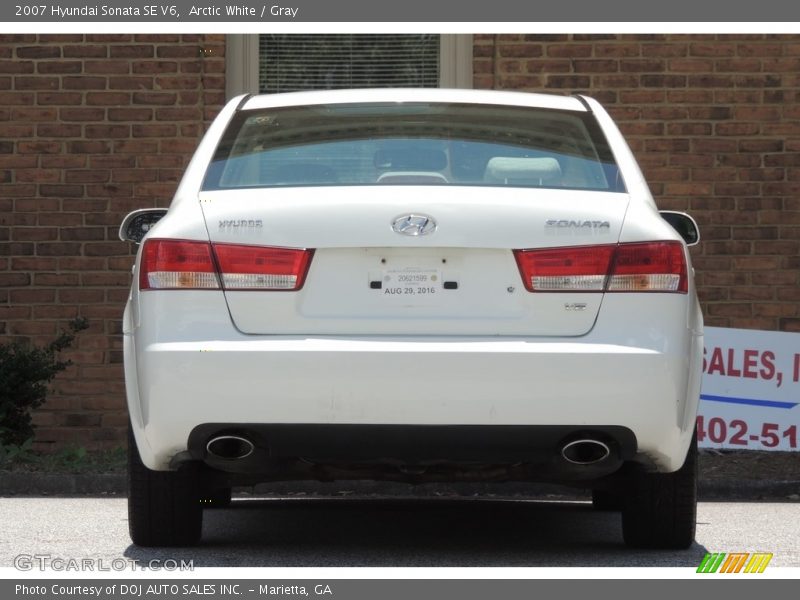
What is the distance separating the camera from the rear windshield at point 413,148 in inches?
215

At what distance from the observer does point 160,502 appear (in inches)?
224

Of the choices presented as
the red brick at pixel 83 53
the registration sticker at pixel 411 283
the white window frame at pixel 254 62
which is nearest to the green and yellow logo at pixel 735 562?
the registration sticker at pixel 411 283

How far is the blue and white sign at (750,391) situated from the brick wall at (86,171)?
12.6 feet

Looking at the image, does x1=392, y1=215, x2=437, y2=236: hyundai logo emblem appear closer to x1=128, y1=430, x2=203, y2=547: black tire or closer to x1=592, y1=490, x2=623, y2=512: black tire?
x1=128, y1=430, x2=203, y2=547: black tire

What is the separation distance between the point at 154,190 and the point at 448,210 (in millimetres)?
6266

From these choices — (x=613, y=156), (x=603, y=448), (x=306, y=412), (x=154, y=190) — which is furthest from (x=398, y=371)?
(x=154, y=190)

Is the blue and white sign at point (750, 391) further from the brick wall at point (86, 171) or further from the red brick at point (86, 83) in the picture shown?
the red brick at point (86, 83)

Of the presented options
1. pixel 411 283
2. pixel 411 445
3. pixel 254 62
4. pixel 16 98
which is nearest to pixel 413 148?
pixel 411 283

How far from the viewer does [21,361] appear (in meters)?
9.84

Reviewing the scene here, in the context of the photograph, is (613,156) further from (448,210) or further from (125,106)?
(125,106)

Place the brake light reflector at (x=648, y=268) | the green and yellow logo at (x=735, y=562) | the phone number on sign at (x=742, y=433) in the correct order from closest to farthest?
1. the brake light reflector at (x=648, y=268)
2. the green and yellow logo at (x=735, y=562)
3. the phone number on sign at (x=742, y=433)

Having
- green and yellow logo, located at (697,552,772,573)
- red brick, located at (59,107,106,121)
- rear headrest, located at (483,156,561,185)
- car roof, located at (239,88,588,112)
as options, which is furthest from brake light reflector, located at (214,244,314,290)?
red brick, located at (59,107,106,121)

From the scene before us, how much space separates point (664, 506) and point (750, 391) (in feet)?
15.0

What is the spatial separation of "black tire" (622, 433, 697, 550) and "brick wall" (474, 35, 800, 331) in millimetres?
5370
